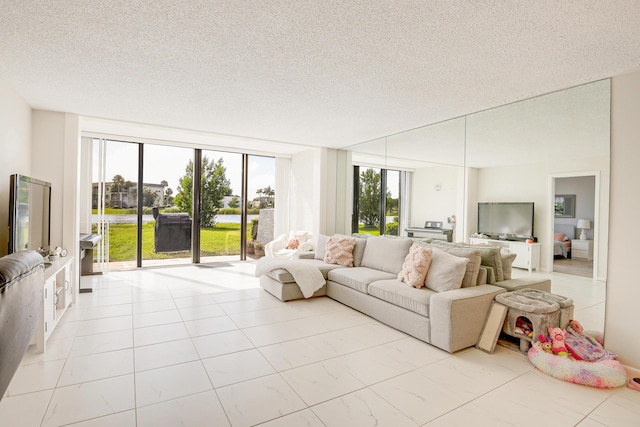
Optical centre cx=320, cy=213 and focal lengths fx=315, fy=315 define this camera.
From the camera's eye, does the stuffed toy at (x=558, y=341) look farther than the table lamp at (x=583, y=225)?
No

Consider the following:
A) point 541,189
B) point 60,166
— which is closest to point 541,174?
point 541,189

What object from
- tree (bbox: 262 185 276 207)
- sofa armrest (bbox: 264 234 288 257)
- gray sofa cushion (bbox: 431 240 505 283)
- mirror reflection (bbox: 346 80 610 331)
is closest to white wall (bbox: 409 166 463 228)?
mirror reflection (bbox: 346 80 610 331)

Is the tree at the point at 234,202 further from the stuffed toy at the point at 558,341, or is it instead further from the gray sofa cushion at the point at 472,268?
the stuffed toy at the point at 558,341

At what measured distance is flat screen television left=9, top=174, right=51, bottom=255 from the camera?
2.75 m

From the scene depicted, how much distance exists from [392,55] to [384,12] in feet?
1.89

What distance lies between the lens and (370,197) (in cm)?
564

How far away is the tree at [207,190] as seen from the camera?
641 cm

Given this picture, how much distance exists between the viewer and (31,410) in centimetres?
194

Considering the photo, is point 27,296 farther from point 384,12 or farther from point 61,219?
point 61,219

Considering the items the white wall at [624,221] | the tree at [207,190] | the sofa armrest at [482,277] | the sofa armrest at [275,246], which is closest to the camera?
the white wall at [624,221]

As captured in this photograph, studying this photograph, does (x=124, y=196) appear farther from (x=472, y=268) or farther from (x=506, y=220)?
(x=506, y=220)

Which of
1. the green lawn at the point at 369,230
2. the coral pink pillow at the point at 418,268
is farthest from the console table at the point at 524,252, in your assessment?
the green lawn at the point at 369,230

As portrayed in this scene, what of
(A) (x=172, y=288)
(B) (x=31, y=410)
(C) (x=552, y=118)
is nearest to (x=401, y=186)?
(C) (x=552, y=118)

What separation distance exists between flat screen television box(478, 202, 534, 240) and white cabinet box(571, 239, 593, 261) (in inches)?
17.9
